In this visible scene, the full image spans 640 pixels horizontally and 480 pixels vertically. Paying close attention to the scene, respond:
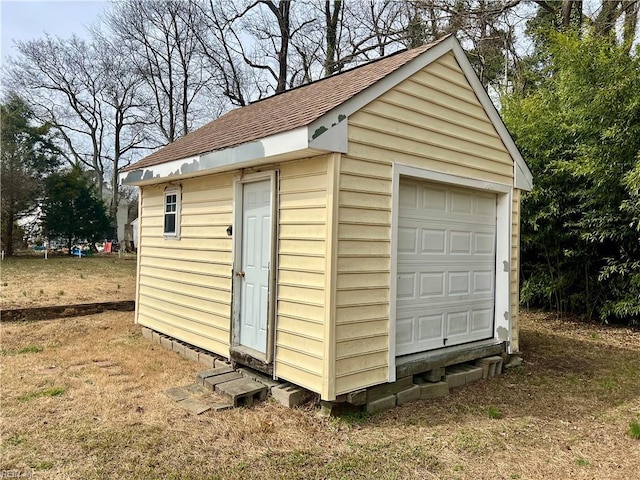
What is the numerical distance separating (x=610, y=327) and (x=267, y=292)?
22.4 ft

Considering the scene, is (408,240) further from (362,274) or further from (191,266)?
(191,266)

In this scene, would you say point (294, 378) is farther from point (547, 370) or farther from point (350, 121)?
point (547, 370)

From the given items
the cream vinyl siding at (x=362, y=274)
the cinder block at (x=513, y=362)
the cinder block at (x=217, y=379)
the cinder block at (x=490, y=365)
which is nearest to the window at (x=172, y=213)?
the cinder block at (x=217, y=379)

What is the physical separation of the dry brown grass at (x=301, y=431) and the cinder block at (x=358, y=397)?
5.7 inches

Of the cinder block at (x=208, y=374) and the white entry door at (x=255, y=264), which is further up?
the white entry door at (x=255, y=264)

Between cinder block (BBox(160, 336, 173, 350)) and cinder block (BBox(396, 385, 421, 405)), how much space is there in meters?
3.18

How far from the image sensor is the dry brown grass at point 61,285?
28.9 ft

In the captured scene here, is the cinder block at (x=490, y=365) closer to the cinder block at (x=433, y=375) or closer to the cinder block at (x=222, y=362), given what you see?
the cinder block at (x=433, y=375)

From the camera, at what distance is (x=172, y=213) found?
19.2ft

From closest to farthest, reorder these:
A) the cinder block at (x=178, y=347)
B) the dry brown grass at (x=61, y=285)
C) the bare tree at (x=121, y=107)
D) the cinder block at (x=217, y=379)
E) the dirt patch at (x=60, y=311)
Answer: the cinder block at (x=217, y=379) → the cinder block at (x=178, y=347) → the dirt patch at (x=60, y=311) → the dry brown grass at (x=61, y=285) → the bare tree at (x=121, y=107)

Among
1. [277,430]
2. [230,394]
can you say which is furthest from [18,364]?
[277,430]

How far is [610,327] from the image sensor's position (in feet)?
25.7

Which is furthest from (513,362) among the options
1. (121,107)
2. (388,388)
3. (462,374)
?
(121,107)

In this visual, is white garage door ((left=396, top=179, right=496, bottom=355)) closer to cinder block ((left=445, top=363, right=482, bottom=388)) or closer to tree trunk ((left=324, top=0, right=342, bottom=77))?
cinder block ((left=445, top=363, right=482, bottom=388))
